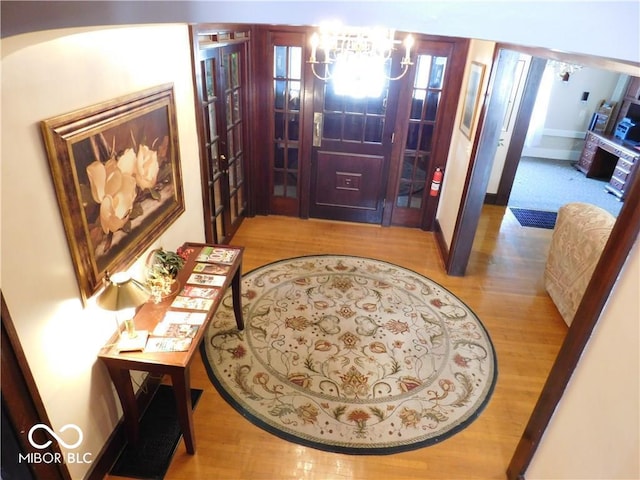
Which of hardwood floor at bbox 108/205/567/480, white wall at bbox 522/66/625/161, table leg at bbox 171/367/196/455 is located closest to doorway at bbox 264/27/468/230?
hardwood floor at bbox 108/205/567/480

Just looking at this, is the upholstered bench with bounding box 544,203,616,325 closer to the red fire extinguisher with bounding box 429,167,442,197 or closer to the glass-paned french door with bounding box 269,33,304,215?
the red fire extinguisher with bounding box 429,167,442,197

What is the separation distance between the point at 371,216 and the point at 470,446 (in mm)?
2974

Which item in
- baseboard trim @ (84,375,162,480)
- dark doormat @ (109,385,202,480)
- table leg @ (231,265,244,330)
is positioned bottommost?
dark doormat @ (109,385,202,480)

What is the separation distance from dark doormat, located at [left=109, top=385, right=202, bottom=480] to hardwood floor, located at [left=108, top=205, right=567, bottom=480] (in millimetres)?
60

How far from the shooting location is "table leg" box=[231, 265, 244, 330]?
2945mm

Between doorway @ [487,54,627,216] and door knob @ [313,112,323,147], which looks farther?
doorway @ [487,54,627,216]

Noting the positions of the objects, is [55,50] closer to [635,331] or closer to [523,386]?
[635,331]

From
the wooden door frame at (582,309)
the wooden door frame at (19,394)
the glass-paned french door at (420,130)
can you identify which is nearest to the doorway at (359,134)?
the glass-paned french door at (420,130)

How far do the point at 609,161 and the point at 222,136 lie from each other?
661cm

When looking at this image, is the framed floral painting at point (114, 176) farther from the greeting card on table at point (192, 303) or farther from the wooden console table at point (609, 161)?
the wooden console table at point (609, 161)

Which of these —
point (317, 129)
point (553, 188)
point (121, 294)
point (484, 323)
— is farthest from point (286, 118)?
point (553, 188)

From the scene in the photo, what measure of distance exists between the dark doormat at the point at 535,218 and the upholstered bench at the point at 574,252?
1633mm

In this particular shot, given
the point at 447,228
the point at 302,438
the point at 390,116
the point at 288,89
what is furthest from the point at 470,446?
the point at 288,89

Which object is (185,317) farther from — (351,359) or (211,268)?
(351,359)
